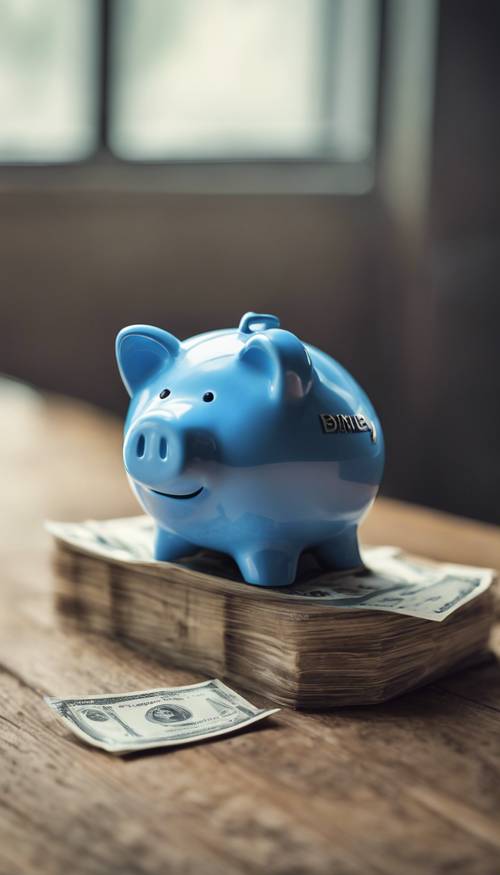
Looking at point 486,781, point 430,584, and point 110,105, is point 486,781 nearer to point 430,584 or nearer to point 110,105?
point 430,584

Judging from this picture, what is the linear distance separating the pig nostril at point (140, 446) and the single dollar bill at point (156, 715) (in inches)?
7.6

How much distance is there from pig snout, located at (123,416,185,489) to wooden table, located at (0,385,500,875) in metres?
0.18

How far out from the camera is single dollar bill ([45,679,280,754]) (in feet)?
2.48

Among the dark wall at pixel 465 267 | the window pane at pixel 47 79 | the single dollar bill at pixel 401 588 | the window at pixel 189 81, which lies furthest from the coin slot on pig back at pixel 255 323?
the window pane at pixel 47 79

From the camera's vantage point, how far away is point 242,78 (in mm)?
3357

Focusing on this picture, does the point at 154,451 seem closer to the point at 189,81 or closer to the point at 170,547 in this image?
the point at 170,547

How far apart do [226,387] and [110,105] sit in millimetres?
3003

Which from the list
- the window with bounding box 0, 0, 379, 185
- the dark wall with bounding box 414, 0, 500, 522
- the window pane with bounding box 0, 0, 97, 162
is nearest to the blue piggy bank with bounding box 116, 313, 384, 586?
the dark wall with bounding box 414, 0, 500, 522

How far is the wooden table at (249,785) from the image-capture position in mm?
599

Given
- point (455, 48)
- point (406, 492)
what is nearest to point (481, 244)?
point (455, 48)

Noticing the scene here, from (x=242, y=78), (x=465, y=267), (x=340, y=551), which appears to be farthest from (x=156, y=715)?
(x=242, y=78)

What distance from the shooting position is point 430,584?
957mm

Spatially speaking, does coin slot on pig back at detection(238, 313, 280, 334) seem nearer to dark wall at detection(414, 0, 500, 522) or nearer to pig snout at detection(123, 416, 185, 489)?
pig snout at detection(123, 416, 185, 489)

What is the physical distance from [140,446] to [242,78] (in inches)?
108
